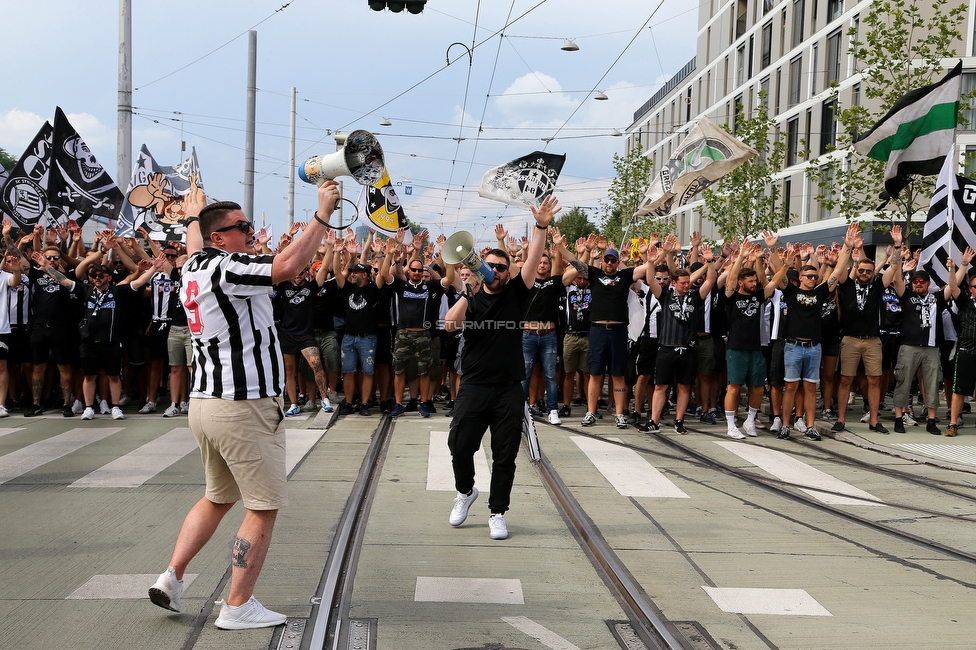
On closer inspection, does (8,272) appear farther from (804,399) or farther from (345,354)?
(804,399)

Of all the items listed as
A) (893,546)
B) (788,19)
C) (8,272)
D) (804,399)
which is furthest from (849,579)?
(788,19)

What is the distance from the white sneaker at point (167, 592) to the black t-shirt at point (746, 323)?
28.5ft

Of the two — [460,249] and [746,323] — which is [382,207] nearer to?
[746,323]

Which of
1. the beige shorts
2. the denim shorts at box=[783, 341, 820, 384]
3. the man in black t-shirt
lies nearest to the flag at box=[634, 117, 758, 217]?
the denim shorts at box=[783, 341, 820, 384]

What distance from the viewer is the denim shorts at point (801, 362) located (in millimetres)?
11320

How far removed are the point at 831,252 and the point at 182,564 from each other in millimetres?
11013

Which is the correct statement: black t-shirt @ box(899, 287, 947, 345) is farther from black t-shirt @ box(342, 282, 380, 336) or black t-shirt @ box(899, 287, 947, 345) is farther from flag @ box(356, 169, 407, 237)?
black t-shirt @ box(342, 282, 380, 336)

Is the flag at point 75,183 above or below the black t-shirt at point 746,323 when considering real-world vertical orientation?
above

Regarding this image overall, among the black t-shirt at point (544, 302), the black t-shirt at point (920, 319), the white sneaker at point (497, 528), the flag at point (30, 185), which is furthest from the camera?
the flag at point (30, 185)

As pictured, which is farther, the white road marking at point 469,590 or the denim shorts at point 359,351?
the denim shorts at point 359,351

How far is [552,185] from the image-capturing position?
13617mm

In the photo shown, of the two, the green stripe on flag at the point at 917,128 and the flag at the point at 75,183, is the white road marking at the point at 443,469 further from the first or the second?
the flag at the point at 75,183

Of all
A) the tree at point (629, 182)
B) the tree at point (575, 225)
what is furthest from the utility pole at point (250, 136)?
the tree at point (575, 225)

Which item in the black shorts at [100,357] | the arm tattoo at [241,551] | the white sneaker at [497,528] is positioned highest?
the black shorts at [100,357]
